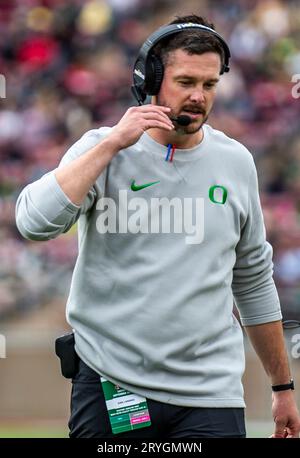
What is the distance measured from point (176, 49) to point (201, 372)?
108 cm

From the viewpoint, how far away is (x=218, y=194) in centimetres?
391

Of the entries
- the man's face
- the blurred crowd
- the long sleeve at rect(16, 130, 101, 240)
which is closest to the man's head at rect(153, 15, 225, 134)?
the man's face

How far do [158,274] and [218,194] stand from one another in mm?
361

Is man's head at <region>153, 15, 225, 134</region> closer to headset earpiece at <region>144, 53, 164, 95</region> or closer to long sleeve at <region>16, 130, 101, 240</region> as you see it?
headset earpiece at <region>144, 53, 164, 95</region>

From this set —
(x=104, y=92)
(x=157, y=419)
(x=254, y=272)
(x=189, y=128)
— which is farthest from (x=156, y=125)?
(x=104, y=92)

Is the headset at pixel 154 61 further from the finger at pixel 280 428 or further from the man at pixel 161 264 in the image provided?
the finger at pixel 280 428

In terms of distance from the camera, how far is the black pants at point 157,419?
150 inches

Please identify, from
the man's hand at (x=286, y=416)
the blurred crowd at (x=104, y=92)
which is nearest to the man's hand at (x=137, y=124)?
the man's hand at (x=286, y=416)

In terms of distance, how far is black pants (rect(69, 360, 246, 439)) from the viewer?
12.5ft

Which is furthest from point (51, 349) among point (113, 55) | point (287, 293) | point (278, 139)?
point (113, 55)

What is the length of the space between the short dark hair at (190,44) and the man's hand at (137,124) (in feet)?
0.73

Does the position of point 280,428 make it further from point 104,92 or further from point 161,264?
point 104,92

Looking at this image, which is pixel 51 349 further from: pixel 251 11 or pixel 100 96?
pixel 251 11

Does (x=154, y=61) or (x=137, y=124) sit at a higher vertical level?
(x=154, y=61)
